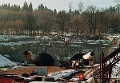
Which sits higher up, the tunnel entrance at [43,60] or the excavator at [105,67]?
the excavator at [105,67]

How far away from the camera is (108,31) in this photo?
105 m

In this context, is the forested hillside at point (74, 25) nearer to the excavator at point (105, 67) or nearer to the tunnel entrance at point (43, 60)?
the tunnel entrance at point (43, 60)

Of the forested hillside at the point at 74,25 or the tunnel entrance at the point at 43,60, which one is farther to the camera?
the forested hillside at the point at 74,25

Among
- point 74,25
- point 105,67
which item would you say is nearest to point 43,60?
point 105,67

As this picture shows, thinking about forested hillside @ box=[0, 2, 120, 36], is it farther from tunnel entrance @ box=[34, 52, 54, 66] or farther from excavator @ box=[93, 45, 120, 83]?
excavator @ box=[93, 45, 120, 83]

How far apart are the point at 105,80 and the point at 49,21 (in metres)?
90.6

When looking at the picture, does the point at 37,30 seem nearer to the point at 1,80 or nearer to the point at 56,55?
the point at 56,55

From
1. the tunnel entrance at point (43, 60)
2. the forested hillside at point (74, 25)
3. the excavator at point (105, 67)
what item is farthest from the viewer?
the forested hillside at point (74, 25)

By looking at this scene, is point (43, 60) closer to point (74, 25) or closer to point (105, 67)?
point (105, 67)

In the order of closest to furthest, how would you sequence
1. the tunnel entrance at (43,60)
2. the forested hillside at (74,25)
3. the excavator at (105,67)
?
the excavator at (105,67) < the tunnel entrance at (43,60) < the forested hillside at (74,25)

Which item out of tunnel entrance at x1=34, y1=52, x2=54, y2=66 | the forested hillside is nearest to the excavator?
tunnel entrance at x1=34, y1=52, x2=54, y2=66

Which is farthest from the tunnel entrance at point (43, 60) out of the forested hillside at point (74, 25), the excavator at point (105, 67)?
the forested hillside at point (74, 25)

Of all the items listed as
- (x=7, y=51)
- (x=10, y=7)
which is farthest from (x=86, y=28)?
(x=10, y=7)

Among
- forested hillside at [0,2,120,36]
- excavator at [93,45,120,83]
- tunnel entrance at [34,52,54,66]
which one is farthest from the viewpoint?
forested hillside at [0,2,120,36]
